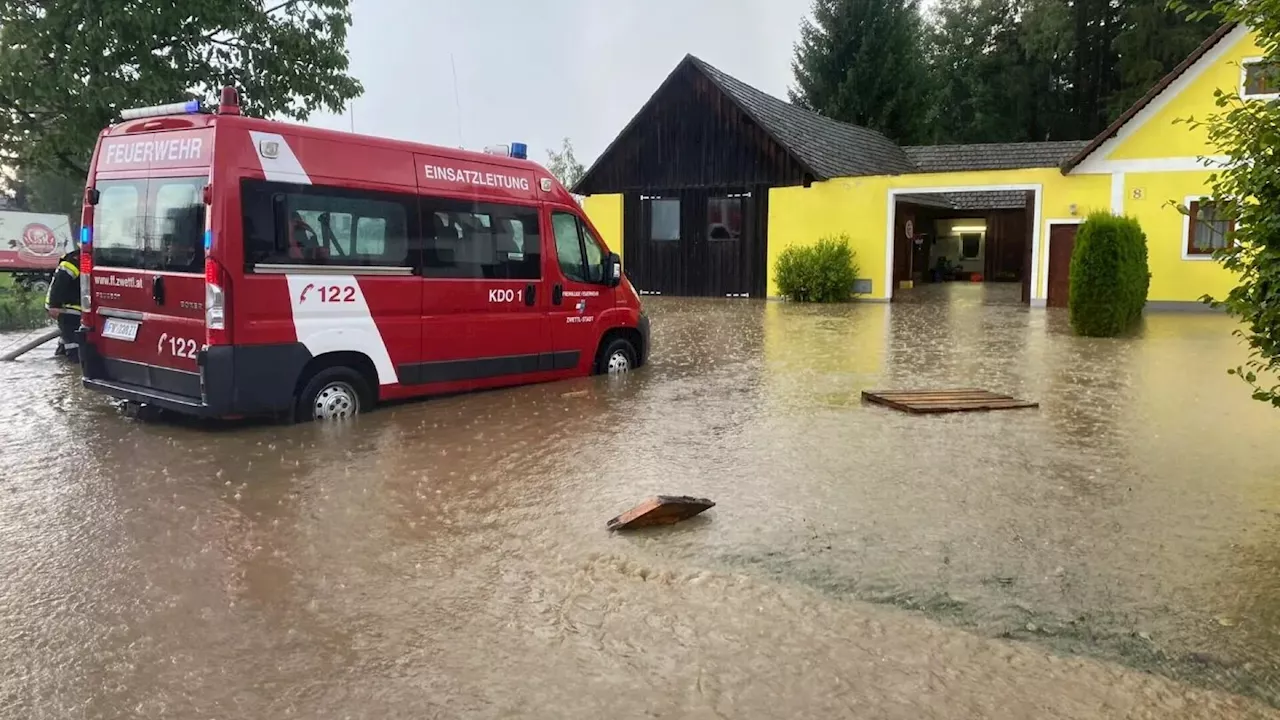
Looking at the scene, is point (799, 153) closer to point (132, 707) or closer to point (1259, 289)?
point (1259, 289)

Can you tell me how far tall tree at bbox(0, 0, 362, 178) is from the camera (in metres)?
11.1

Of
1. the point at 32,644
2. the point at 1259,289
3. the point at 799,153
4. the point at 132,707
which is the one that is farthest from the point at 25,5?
the point at 799,153

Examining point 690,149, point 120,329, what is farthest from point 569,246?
point 690,149

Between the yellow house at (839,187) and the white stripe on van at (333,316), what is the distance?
18433 mm

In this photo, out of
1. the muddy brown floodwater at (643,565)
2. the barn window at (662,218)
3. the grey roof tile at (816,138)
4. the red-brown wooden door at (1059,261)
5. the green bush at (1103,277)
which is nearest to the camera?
the muddy brown floodwater at (643,565)

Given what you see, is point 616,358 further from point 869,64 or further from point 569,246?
point 869,64

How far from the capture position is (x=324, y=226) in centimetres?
763

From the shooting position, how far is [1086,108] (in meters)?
44.3

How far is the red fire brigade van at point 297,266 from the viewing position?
7062 millimetres

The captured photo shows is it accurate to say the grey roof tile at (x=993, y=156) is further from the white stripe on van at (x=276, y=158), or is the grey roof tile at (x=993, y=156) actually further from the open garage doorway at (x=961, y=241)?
the white stripe on van at (x=276, y=158)

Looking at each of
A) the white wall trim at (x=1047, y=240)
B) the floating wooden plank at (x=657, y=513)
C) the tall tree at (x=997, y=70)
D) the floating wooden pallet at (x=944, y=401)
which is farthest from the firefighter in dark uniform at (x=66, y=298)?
the tall tree at (x=997, y=70)

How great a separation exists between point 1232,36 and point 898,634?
2271cm

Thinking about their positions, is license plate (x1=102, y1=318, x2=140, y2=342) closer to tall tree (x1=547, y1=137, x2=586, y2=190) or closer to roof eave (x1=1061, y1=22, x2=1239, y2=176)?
roof eave (x1=1061, y1=22, x2=1239, y2=176)

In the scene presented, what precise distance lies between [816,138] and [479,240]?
22.0 metres
